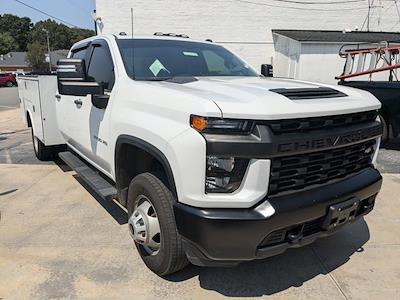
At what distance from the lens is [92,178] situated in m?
4.19

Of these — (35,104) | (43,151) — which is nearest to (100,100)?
(35,104)

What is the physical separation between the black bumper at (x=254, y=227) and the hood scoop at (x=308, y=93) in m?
0.63

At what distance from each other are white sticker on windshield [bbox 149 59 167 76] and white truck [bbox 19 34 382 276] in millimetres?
11

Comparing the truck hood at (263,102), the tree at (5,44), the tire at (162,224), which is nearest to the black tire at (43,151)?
the tire at (162,224)

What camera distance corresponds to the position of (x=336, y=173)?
2852mm

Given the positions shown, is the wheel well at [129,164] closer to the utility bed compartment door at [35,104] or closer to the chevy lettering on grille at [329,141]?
the chevy lettering on grille at [329,141]

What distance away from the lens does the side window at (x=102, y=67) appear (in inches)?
147

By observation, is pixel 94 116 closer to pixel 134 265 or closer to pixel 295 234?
pixel 134 265

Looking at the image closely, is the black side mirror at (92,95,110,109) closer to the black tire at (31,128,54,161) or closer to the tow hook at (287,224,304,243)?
the tow hook at (287,224,304,243)

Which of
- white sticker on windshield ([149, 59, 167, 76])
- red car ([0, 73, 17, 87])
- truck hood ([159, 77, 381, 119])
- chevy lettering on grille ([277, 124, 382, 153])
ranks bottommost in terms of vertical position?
red car ([0, 73, 17, 87])

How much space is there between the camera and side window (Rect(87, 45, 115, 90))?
3736 millimetres

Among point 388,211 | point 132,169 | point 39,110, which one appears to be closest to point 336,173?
point 132,169

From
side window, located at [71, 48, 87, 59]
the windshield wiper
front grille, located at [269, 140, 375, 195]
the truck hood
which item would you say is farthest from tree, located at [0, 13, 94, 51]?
front grille, located at [269, 140, 375, 195]

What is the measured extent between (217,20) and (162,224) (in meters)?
22.1
